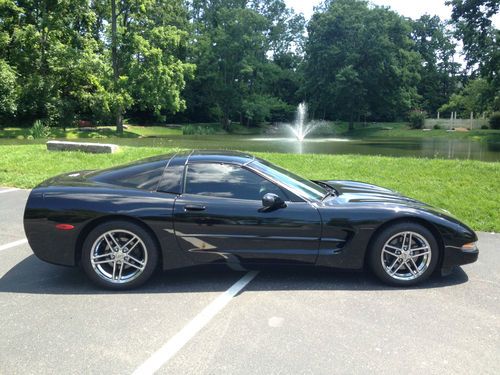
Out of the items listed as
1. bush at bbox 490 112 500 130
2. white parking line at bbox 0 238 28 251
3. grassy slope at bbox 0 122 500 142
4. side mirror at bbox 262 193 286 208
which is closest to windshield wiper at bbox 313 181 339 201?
side mirror at bbox 262 193 286 208

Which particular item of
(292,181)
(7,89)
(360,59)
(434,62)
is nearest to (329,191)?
(292,181)

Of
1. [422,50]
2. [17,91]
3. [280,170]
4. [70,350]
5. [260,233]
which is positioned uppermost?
[422,50]

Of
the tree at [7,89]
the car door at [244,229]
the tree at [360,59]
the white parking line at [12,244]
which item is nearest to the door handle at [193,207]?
the car door at [244,229]

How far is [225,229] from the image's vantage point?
163 inches

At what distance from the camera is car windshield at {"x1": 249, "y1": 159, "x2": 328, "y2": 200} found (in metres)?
4.42

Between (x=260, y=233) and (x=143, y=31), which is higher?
(x=143, y=31)

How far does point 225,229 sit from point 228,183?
0.47 metres

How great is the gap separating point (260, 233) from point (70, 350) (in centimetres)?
186

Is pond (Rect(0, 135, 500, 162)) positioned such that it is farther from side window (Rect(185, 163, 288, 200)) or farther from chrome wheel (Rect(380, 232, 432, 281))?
side window (Rect(185, 163, 288, 200))

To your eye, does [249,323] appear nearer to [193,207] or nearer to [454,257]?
[193,207]

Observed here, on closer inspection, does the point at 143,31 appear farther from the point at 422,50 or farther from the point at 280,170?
the point at 422,50

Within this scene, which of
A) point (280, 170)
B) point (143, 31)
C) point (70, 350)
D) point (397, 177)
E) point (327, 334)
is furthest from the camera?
→ point (143, 31)

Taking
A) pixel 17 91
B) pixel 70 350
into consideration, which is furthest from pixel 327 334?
pixel 17 91

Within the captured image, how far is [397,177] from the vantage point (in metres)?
9.56
